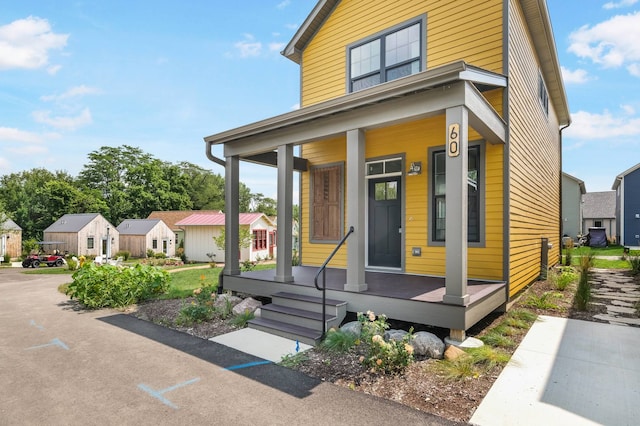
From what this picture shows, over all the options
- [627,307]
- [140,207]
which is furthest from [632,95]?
[140,207]

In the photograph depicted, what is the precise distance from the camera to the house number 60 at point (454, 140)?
4.10 metres

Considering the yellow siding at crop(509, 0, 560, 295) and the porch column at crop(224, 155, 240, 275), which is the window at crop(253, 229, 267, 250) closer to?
the porch column at crop(224, 155, 240, 275)

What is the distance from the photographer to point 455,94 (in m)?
4.22

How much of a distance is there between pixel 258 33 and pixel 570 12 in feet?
30.8

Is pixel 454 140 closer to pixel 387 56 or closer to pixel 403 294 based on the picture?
pixel 403 294

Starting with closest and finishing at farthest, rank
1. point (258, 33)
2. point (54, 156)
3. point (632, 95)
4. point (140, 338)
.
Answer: point (140, 338) < point (258, 33) < point (632, 95) < point (54, 156)

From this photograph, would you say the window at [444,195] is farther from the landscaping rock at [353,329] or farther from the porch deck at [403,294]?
the landscaping rock at [353,329]

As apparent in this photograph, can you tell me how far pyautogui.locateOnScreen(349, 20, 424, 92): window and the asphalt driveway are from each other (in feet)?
19.5

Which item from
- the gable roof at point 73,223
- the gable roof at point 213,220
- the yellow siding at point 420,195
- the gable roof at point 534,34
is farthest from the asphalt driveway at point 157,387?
the gable roof at point 73,223

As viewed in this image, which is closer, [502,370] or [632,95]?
[502,370]

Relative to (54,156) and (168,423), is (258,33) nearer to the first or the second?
(168,423)

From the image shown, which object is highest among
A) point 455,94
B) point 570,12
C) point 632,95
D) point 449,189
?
point 632,95

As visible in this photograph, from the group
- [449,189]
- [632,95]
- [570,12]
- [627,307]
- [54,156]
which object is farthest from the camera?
[54,156]

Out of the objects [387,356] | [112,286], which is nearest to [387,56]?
[387,356]
